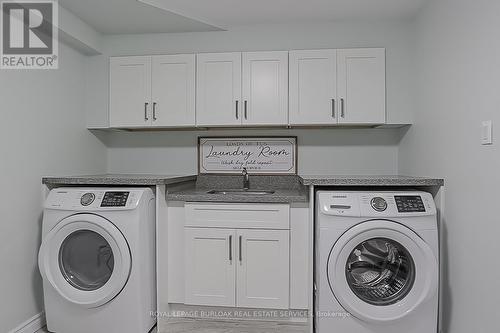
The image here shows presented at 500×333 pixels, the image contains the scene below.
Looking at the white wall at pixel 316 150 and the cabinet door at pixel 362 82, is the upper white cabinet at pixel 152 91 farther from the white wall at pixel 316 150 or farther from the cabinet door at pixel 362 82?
the cabinet door at pixel 362 82

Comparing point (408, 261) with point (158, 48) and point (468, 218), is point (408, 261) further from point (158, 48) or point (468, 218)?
point (158, 48)

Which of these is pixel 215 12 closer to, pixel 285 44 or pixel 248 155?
pixel 285 44

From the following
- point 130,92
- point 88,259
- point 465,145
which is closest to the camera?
point 465,145

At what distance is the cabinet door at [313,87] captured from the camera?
2561 mm

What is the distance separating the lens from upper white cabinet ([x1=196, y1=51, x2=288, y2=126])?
8.55ft

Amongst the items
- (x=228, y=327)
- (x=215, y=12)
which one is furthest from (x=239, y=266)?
(x=215, y=12)

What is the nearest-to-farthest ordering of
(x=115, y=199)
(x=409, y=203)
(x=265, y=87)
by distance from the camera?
(x=409, y=203) < (x=115, y=199) < (x=265, y=87)

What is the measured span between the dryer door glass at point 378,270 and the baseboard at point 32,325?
6.86 feet

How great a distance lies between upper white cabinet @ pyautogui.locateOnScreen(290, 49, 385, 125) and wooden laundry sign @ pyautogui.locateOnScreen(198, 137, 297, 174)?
0.44m

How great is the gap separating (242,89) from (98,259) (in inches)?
64.3

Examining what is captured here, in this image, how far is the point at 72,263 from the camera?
2.18 m

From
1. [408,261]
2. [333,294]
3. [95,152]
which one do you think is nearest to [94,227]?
[95,152]

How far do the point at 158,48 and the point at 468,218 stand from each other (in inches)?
101

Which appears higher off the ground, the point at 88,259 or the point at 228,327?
the point at 88,259
